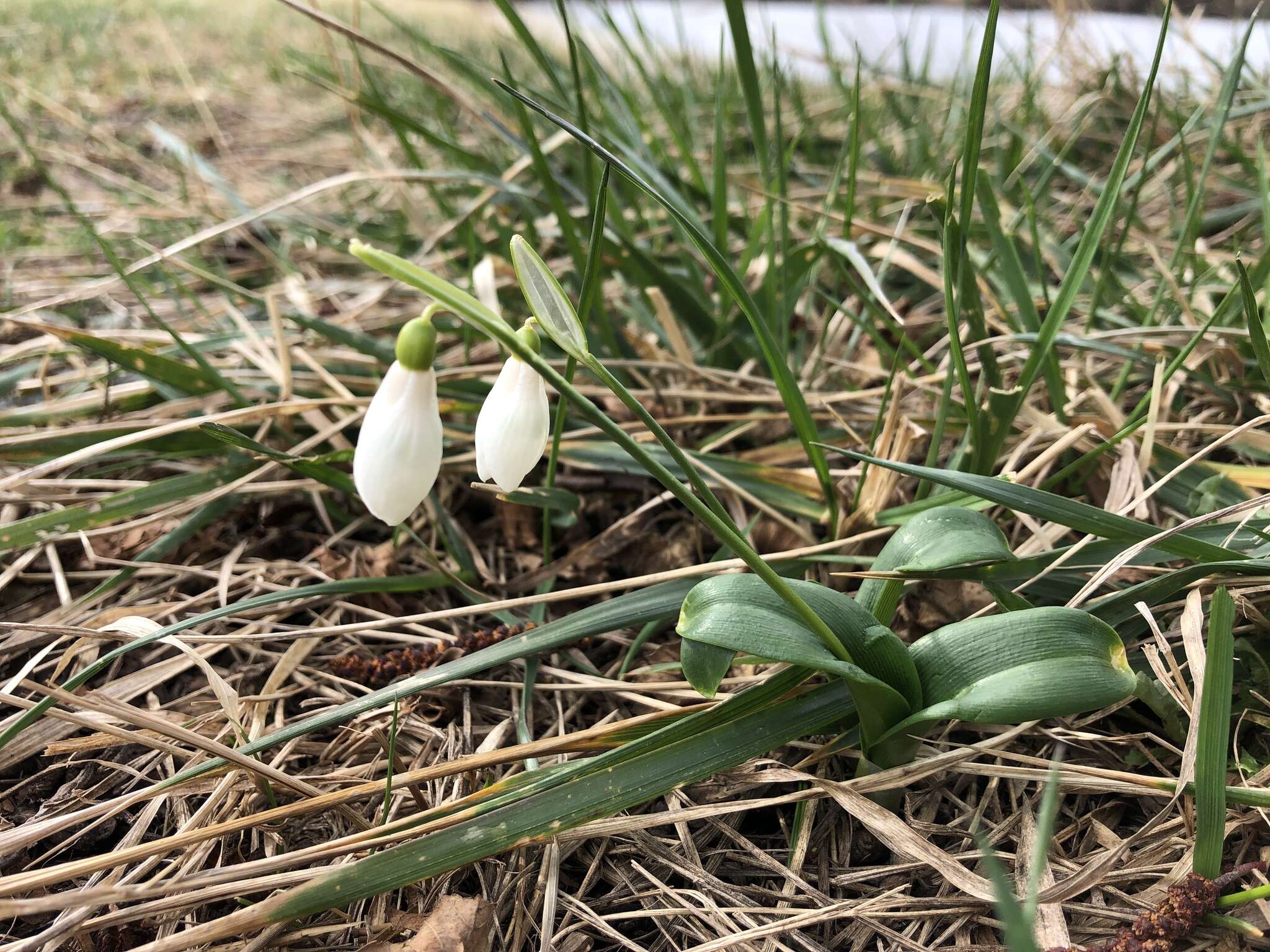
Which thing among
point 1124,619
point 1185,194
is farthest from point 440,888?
point 1185,194

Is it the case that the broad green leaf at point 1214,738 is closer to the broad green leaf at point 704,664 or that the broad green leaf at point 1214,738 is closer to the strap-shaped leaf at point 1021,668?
the strap-shaped leaf at point 1021,668

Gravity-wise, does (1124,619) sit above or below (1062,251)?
below

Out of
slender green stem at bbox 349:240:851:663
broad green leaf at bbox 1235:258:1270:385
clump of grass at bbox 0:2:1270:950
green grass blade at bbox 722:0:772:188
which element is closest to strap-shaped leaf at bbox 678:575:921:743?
clump of grass at bbox 0:2:1270:950

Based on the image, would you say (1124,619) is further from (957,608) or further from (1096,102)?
(1096,102)

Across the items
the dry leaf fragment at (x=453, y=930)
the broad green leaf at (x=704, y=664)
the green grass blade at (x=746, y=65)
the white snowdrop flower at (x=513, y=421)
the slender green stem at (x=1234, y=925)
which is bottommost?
the dry leaf fragment at (x=453, y=930)

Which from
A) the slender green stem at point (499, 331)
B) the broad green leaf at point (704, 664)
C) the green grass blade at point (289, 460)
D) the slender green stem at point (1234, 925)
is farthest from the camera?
the green grass blade at point (289, 460)

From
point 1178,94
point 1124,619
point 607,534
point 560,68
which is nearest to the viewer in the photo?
point 1124,619

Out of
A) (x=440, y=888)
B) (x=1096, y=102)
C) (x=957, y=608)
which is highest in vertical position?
(x=1096, y=102)

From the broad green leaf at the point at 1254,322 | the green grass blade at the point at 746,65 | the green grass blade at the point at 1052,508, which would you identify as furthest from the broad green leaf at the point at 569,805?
the green grass blade at the point at 746,65
